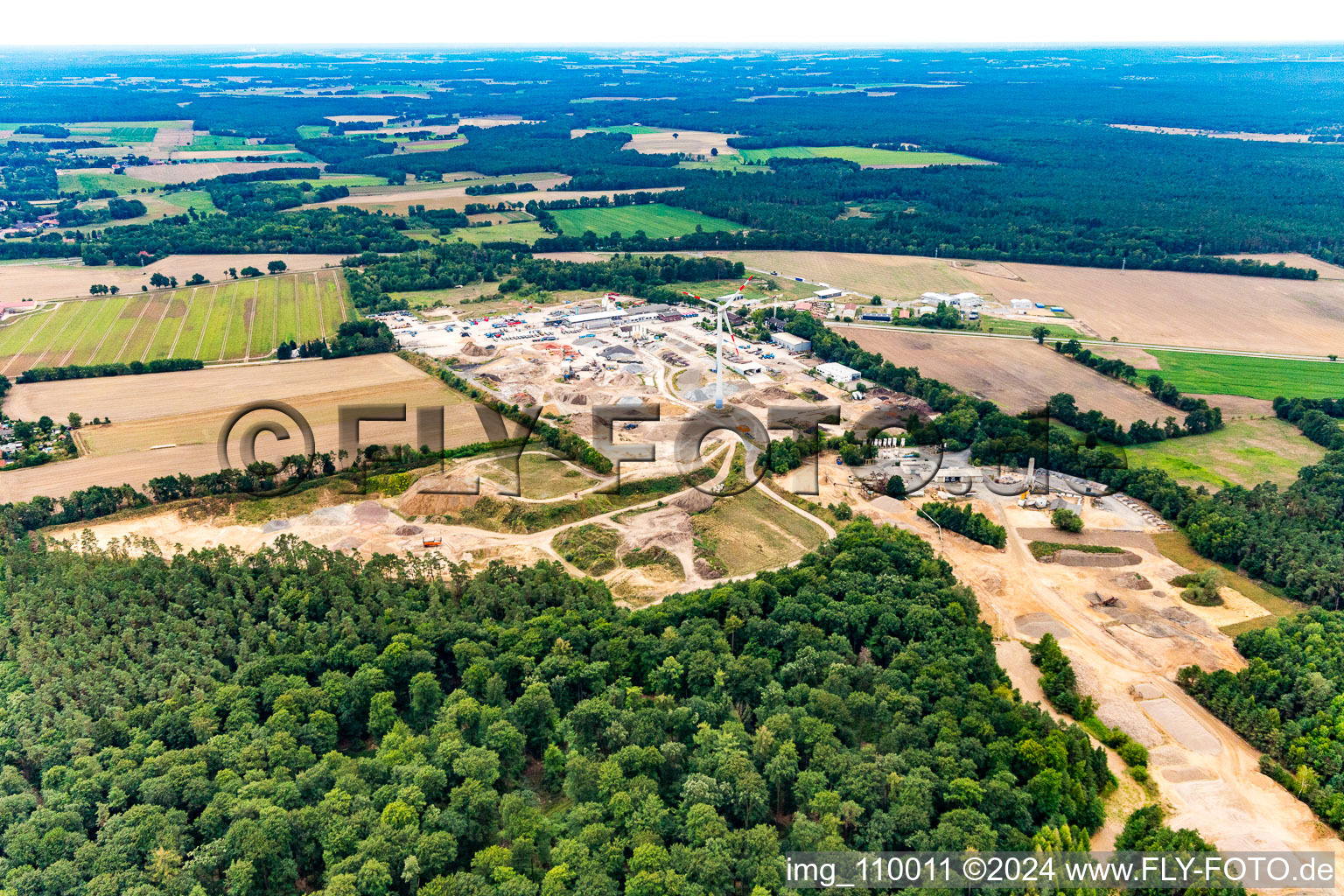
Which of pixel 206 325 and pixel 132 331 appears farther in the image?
pixel 206 325

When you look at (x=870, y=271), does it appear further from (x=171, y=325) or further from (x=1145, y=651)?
(x=171, y=325)

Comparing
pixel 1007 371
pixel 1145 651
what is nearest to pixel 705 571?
pixel 1145 651

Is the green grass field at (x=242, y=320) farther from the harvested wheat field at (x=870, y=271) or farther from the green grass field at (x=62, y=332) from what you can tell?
the harvested wheat field at (x=870, y=271)

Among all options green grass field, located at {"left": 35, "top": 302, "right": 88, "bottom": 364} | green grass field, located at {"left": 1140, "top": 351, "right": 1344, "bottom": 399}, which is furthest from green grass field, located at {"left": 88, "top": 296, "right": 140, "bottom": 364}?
green grass field, located at {"left": 1140, "top": 351, "right": 1344, "bottom": 399}

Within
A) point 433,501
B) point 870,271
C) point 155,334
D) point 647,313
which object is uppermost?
point 870,271

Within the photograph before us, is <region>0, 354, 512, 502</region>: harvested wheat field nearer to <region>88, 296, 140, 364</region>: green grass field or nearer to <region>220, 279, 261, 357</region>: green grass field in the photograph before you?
<region>88, 296, 140, 364</region>: green grass field

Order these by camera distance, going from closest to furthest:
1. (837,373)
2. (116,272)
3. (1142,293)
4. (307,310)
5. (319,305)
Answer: (837,373) < (307,310) < (319,305) < (1142,293) < (116,272)

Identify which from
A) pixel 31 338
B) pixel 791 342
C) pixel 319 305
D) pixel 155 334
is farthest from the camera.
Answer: pixel 319 305
